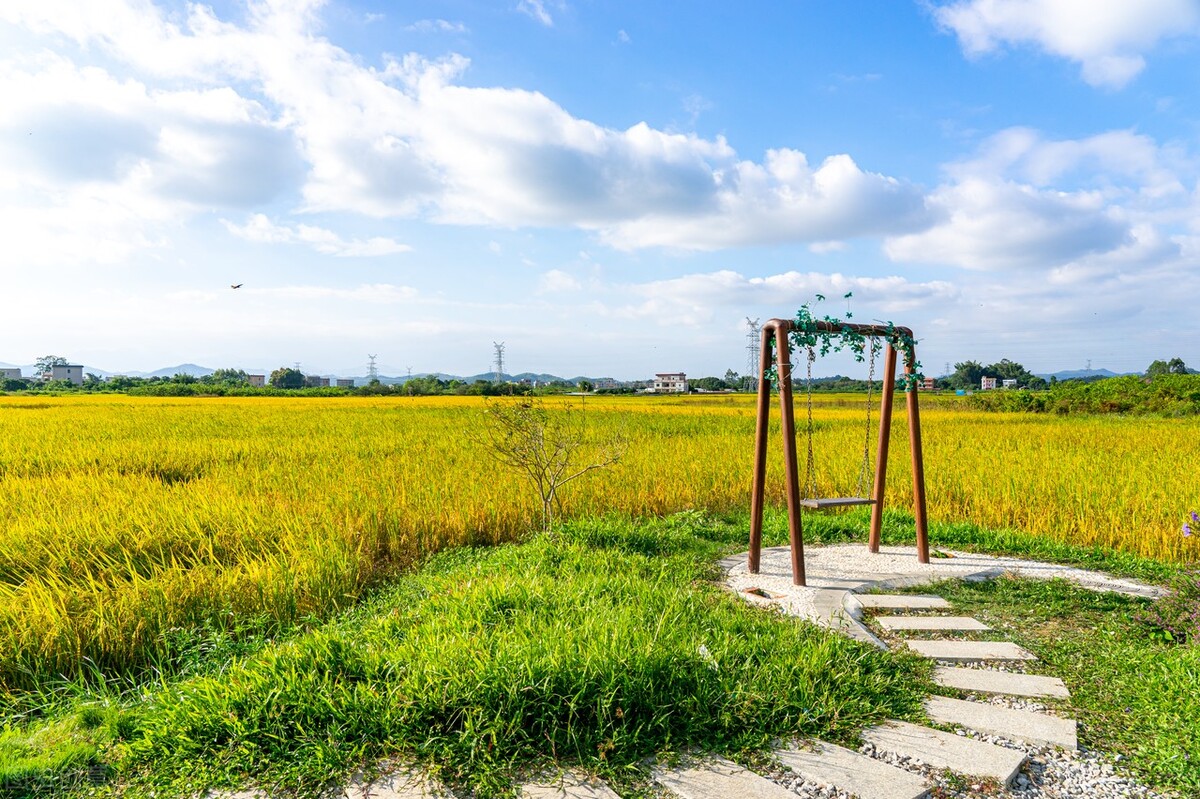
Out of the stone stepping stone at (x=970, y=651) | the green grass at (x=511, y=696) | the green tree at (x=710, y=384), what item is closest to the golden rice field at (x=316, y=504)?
the green grass at (x=511, y=696)

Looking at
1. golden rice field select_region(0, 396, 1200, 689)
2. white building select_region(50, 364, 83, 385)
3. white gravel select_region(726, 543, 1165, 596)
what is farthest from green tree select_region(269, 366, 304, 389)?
white gravel select_region(726, 543, 1165, 596)

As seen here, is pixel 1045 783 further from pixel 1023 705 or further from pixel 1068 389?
pixel 1068 389

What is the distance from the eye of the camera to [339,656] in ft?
11.1

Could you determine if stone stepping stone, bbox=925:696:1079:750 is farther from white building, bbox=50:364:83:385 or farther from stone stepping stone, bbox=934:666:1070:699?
white building, bbox=50:364:83:385

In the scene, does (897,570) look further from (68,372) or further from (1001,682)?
(68,372)

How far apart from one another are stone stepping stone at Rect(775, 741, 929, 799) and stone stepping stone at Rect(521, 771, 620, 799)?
841mm

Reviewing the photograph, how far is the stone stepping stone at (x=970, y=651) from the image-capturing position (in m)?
4.18

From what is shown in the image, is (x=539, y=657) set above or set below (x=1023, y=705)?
above

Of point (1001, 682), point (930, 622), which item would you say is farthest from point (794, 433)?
point (1001, 682)

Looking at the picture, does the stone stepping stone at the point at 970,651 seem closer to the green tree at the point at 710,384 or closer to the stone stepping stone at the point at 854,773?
the stone stepping stone at the point at 854,773

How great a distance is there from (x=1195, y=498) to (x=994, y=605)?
15.9ft

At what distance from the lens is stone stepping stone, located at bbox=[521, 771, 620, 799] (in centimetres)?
262

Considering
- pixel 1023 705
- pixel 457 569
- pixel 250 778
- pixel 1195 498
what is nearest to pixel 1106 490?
pixel 1195 498

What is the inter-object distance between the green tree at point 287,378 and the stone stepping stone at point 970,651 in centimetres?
9018
